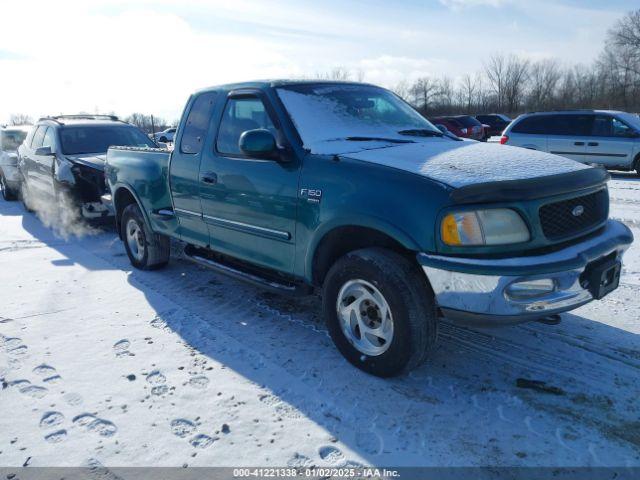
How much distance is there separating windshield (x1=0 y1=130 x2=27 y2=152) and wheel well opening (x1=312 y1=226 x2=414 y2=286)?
11757 mm

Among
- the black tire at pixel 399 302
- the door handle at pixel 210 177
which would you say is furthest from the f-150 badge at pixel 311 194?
the door handle at pixel 210 177

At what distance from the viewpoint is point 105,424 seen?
2.85 m

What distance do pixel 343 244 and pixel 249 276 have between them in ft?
3.43

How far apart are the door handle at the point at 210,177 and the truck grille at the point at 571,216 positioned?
2.60 meters

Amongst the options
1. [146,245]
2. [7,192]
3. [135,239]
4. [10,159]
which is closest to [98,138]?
[135,239]

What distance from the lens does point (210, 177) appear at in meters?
4.29

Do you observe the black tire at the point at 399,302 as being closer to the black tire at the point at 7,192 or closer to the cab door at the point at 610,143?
the black tire at the point at 7,192

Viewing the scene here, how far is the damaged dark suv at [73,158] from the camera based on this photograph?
797 cm

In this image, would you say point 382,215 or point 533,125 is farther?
point 533,125

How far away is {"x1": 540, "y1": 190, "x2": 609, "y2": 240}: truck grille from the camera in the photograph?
2.90 meters

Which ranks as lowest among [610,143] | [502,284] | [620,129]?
[502,284]

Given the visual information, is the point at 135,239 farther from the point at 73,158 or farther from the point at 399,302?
the point at 399,302

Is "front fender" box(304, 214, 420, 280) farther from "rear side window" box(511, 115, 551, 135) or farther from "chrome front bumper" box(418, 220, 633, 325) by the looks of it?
"rear side window" box(511, 115, 551, 135)

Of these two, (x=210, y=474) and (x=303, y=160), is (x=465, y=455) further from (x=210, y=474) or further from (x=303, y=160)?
(x=303, y=160)
